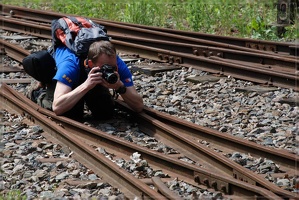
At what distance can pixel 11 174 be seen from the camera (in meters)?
6.02

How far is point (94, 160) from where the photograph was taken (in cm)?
616

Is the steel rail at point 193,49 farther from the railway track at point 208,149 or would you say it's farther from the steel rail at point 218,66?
the railway track at point 208,149

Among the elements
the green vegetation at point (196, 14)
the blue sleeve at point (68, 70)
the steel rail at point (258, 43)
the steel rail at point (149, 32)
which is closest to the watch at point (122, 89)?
the blue sleeve at point (68, 70)

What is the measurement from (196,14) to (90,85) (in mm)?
6211

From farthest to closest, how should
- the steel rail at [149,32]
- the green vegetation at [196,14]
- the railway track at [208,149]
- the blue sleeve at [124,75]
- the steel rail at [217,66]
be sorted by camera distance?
the green vegetation at [196,14] < the steel rail at [149,32] < the steel rail at [217,66] < the blue sleeve at [124,75] < the railway track at [208,149]

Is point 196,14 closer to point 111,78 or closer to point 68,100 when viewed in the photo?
point 68,100

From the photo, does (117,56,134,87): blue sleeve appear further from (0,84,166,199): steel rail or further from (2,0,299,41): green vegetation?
(2,0,299,41): green vegetation

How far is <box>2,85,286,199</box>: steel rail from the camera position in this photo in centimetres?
518

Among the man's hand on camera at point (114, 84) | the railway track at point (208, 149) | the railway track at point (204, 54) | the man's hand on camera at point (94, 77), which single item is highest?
the man's hand on camera at point (94, 77)

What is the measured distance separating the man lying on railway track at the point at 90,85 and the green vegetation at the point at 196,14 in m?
4.89

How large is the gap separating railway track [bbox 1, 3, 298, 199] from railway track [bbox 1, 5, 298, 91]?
1893 millimetres

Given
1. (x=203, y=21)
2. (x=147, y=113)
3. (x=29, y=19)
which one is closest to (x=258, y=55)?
(x=147, y=113)

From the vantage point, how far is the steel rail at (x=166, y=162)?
5.18 metres

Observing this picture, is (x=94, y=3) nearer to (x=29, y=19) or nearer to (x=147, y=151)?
(x=29, y=19)
